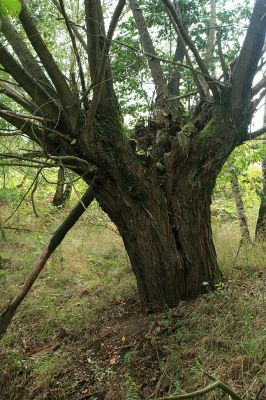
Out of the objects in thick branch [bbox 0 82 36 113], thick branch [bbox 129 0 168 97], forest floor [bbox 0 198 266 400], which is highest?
thick branch [bbox 129 0 168 97]

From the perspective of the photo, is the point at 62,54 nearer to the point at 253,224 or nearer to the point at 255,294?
the point at 253,224

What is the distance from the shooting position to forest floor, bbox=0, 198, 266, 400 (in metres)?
2.95

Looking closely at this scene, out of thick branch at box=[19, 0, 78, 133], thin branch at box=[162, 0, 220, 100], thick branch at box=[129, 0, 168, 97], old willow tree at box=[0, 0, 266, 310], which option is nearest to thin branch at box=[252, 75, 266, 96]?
old willow tree at box=[0, 0, 266, 310]

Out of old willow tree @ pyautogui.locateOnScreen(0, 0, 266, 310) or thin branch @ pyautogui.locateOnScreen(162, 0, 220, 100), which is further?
old willow tree @ pyautogui.locateOnScreen(0, 0, 266, 310)

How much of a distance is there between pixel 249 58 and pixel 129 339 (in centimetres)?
281

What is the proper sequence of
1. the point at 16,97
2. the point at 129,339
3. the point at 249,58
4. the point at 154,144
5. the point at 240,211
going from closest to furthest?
the point at 16,97 → the point at 249,58 → the point at 129,339 → the point at 154,144 → the point at 240,211

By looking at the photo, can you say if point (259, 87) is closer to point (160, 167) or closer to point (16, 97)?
point (160, 167)

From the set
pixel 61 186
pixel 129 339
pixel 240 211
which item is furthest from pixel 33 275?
pixel 240 211

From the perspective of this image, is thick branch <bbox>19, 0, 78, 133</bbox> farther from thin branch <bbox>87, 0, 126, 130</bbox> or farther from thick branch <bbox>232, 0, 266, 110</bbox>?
thick branch <bbox>232, 0, 266, 110</bbox>

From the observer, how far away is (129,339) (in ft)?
12.1

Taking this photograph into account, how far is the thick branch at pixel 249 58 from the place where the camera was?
3.38m

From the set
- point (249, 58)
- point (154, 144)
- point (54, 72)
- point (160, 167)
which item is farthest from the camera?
point (154, 144)

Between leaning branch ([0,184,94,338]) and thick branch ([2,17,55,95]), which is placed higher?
thick branch ([2,17,55,95])

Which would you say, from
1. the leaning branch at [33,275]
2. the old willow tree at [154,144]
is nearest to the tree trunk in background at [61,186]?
the old willow tree at [154,144]
